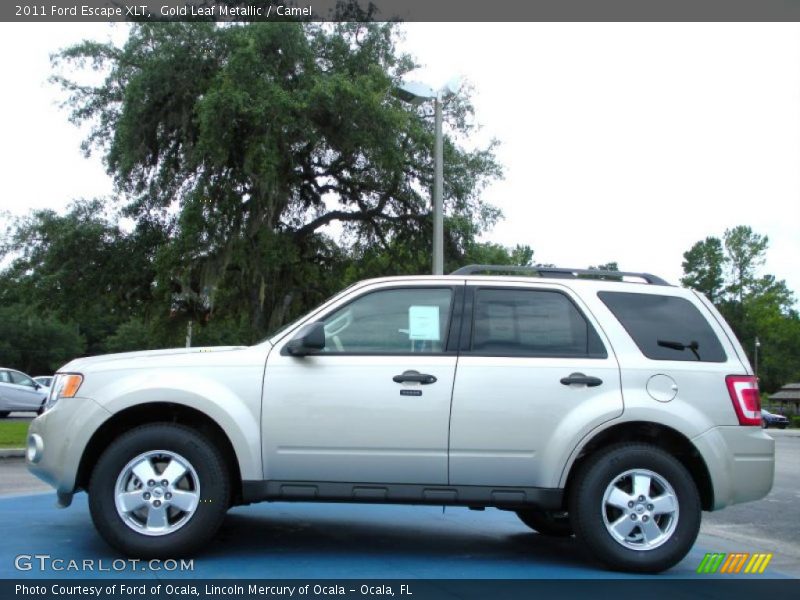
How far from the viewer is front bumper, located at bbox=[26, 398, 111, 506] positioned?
5.77 meters

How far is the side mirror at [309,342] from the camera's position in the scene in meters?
5.86

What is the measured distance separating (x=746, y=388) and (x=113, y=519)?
421 centimetres

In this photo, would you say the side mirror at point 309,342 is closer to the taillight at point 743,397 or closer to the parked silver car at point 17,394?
the taillight at point 743,397

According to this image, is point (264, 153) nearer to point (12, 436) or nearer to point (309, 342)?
point (12, 436)

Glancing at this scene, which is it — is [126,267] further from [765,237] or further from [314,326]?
[765,237]

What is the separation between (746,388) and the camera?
605 cm

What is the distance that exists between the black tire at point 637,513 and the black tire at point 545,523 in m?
1.14

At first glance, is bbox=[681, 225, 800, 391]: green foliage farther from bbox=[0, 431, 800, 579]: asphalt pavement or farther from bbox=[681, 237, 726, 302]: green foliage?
bbox=[0, 431, 800, 579]: asphalt pavement

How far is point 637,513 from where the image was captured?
5.83m

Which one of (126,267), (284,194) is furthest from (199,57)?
(126,267)

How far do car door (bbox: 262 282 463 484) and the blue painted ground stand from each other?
0.59 metres

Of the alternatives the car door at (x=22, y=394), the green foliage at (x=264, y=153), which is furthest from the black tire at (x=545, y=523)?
the car door at (x=22, y=394)

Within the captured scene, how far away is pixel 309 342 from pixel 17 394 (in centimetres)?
2656

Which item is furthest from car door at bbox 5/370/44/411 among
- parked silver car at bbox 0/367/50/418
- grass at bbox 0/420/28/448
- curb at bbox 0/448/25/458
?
curb at bbox 0/448/25/458
